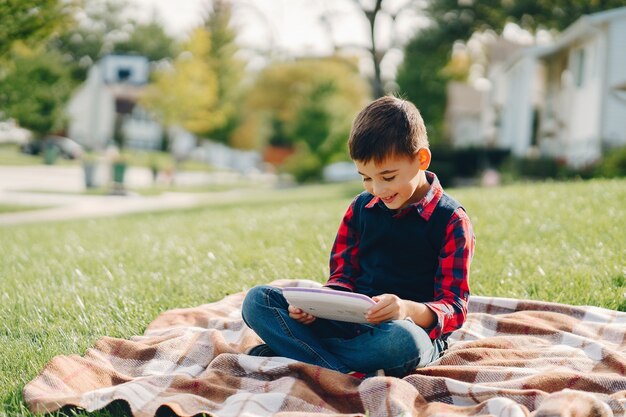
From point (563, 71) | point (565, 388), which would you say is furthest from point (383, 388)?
point (563, 71)

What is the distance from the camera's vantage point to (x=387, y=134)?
305 centimetres

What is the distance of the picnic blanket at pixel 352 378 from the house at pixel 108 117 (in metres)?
57.7

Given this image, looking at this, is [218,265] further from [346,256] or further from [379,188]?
[379,188]

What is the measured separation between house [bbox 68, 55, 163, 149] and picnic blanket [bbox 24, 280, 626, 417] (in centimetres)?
5771

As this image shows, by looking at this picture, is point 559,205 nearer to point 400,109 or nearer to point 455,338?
point 455,338

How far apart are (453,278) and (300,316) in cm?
70

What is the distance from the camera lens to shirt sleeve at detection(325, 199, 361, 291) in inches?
140

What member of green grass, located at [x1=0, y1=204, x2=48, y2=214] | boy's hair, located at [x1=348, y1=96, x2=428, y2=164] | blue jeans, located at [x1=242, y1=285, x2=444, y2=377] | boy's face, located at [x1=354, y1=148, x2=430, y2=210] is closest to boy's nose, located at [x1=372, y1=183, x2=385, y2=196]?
boy's face, located at [x1=354, y1=148, x2=430, y2=210]

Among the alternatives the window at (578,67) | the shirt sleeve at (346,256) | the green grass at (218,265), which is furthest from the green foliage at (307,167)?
the shirt sleeve at (346,256)

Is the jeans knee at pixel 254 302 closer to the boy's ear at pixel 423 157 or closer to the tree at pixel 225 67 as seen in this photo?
the boy's ear at pixel 423 157

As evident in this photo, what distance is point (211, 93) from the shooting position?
4084 cm

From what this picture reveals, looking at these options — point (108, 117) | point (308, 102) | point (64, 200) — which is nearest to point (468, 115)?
point (308, 102)

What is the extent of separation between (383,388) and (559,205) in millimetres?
5431

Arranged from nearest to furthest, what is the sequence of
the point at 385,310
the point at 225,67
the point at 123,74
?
the point at 385,310
the point at 225,67
the point at 123,74
